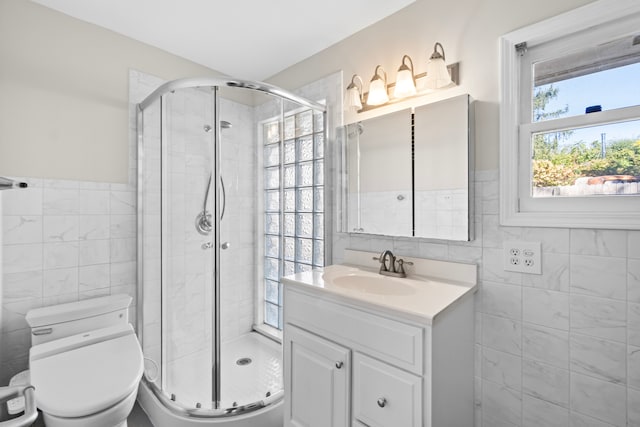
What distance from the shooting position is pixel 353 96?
1.85 meters

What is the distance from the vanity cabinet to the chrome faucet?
0.35 m

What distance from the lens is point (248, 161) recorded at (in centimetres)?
175

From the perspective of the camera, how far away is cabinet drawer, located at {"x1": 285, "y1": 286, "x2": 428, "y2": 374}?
1078 mm

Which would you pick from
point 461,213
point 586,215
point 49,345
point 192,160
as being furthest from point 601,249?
point 49,345

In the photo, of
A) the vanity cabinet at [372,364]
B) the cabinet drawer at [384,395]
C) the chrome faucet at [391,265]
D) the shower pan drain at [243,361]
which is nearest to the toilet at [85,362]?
the shower pan drain at [243,361]

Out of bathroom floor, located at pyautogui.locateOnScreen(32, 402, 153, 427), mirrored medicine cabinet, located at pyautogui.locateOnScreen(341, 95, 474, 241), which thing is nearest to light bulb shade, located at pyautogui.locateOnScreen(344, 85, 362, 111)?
mirrored medicine cabinet, located at pyautogui.locateOnScreen(341, 95, 474, 241)

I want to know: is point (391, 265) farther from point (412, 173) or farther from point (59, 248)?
point (59, 248)

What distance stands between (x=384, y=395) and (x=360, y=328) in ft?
0.82

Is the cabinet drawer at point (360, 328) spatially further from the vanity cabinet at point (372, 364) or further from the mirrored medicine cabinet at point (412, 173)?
the mirrored medicine cabinet at point (412, 173)

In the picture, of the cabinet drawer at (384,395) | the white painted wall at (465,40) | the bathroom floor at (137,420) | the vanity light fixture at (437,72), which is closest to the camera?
the cabinet drawer at (384,395)

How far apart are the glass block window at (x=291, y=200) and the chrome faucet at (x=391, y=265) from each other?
51 cm

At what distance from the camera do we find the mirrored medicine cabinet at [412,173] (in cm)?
144

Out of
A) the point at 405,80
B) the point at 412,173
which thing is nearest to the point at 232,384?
the point at 412,173

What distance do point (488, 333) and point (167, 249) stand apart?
5.76ft
